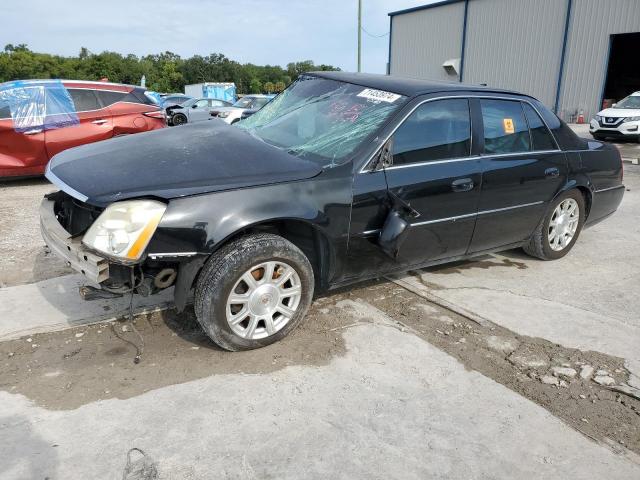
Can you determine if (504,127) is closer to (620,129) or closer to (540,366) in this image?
(540,366)

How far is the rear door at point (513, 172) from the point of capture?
4020mm

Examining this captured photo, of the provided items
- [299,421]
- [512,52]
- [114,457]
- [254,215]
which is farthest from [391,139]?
[512,52]

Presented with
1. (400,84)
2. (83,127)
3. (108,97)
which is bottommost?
(83,127)

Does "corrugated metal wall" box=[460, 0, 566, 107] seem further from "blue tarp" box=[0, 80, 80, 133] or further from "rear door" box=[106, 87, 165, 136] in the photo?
"blue tarp" box=[0, 80, 80, 133]

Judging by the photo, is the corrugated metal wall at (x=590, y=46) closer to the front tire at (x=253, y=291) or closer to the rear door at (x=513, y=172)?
the rear door at (x=513, y=172)

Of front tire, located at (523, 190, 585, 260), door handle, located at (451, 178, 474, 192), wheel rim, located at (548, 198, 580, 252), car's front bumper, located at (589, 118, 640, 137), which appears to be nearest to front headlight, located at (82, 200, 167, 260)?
door handle, located at (451, 178, 474, 192)

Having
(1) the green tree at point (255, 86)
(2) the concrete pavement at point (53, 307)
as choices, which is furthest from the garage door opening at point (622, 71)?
(1) the green tree at point (255, 86)

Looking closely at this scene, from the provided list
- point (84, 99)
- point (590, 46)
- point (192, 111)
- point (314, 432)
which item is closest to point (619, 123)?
point (590, 46)

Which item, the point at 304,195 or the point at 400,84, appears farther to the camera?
the point at 400,84

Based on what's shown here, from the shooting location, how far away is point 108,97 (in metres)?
8.31

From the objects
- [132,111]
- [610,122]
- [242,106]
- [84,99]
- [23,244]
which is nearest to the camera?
[23,244]

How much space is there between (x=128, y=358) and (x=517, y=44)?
26064 mm

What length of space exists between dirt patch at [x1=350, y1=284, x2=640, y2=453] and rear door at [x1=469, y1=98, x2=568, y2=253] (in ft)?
2.65

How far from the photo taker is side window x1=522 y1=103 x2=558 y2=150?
14.4ft
